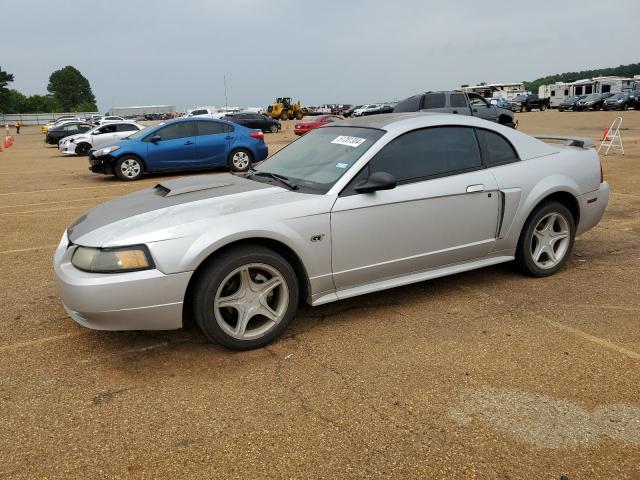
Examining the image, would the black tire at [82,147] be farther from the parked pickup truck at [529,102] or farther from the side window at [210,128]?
the parked pickup truck at [529,102]

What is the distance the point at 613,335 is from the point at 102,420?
3.27 meters

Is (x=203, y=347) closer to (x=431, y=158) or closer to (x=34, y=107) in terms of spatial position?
(x=431, y=158)

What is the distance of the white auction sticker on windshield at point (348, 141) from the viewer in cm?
408

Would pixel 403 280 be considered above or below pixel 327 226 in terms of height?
below

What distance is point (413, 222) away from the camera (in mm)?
3926

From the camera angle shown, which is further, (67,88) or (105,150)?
(67,88)

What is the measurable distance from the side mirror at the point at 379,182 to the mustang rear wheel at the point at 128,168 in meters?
10.3

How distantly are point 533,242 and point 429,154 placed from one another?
1.38 m

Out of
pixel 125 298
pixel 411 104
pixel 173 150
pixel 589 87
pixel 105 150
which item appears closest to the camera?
pixel 125 298

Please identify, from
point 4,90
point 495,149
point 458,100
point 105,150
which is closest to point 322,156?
point 495,149

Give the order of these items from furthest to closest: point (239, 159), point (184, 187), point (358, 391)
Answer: point (239, 159), point (184, 187), point (358, 391)

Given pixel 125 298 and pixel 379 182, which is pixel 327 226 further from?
pixel 125 298

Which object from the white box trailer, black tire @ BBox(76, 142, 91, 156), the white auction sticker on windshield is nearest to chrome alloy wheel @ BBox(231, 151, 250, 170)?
the white auction sticker on windshield

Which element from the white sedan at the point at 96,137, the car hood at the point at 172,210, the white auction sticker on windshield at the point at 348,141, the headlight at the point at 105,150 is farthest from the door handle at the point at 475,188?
the white sedan at the point at 96,137
